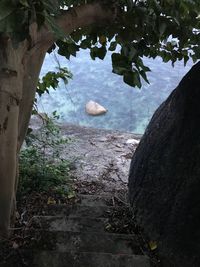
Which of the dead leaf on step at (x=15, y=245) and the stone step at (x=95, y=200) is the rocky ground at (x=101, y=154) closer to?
the stone step at (x=95, y=200)

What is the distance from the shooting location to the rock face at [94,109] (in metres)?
4.82

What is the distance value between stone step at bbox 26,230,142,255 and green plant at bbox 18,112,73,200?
2.24 ft

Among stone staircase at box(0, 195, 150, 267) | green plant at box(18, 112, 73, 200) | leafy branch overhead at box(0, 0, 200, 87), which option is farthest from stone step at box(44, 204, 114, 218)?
leafy branch overhead at box(0, 0, 200, 87)

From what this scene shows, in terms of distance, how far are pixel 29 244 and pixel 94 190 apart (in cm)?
127

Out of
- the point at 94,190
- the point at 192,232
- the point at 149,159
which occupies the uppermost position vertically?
the point at 149,159

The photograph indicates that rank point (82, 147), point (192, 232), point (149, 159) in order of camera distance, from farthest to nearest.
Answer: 1. point (82, 147)
2. point (149, 159)
3. point (192, 232)

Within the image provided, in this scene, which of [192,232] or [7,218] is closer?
[192,232]

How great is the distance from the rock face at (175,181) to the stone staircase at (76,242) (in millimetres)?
155

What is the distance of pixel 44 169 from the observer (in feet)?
9.47

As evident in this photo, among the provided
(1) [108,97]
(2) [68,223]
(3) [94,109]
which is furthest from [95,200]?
(1) [108,97]

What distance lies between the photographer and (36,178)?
2.80 meters

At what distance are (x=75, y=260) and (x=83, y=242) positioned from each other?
0.73ft

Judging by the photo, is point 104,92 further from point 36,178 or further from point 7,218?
point 7,218

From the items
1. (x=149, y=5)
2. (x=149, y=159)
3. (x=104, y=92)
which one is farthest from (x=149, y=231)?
(x=104, y=92)
